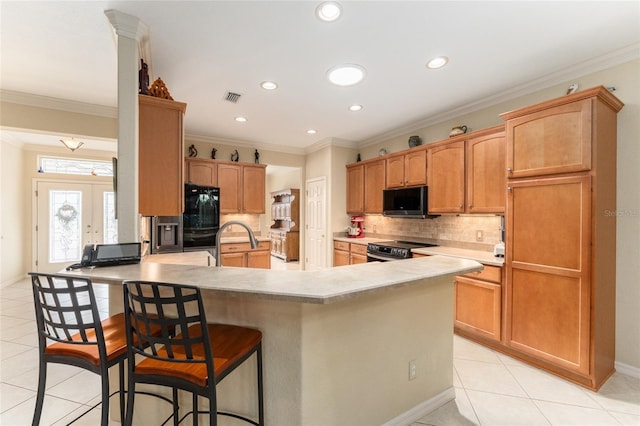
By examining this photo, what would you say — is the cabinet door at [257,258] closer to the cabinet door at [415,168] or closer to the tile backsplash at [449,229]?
the tile backsplash at [449,229]

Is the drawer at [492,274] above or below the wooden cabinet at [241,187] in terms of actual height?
below

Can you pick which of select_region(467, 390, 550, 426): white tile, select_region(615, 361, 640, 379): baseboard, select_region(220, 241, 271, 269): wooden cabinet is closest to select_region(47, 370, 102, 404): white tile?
select_region(220, 241, 271, 269): wooden cabinet

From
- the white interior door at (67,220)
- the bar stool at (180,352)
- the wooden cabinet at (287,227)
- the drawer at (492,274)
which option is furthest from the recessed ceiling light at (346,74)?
the white interior door at (67,220)

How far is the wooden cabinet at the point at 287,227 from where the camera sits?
812 cm

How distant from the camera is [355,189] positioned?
5293mm

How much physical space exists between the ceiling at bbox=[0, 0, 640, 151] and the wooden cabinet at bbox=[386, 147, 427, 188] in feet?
2.30

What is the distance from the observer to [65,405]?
2.02 m

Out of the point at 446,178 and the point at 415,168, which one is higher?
the point at 415,168

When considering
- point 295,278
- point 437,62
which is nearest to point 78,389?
point 295,278

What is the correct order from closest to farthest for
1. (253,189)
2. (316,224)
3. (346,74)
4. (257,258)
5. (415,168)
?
(346,74) < (415,168) < (257,258) < (253,189) < (316,224)

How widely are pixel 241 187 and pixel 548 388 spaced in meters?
4.86

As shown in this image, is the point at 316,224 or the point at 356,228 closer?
the point at 356,228

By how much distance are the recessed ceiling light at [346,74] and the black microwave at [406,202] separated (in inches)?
72.0

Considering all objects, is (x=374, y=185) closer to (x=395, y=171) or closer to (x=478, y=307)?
(x=395, y=171)
